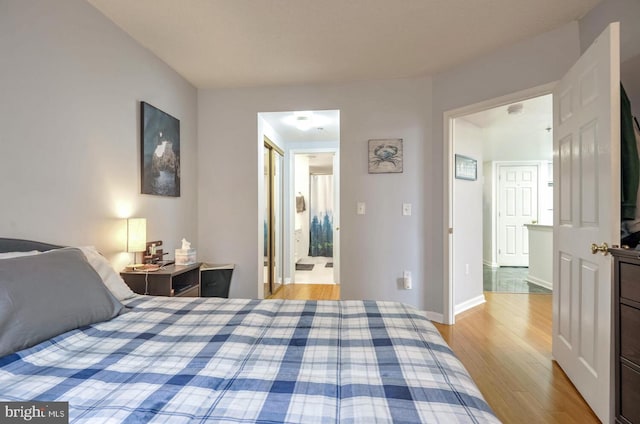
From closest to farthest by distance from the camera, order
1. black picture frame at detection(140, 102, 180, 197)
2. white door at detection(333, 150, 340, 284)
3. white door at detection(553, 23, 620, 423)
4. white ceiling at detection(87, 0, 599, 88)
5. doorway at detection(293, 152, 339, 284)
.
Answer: white door at detection(553, 23, 620, 423) < white ceiling at detection(87, 0, 599, 88) < black picture frame at detection(140, 102, 180, 197) < white door at detection(333, 150, 340, 284) < doorway at detection(293, 152, 339, 284)

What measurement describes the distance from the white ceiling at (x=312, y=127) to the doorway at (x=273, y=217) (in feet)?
0.76

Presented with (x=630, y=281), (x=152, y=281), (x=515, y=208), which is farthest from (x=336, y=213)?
(x=515, y=208)

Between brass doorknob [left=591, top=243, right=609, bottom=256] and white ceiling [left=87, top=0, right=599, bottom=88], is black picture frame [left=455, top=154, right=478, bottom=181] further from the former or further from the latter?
brass doorknob [left=591, top=243, right=609, bottom=256]

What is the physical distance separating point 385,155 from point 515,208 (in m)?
4.46

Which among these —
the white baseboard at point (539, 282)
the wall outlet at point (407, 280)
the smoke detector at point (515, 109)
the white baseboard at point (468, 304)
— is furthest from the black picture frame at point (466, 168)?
the white baseboard at point (539, 282)

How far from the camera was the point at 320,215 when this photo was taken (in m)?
7.35

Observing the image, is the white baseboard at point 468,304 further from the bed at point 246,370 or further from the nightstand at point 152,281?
the nightstand at point 152,281

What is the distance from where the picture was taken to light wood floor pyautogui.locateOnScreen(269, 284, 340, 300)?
3982 millimetres

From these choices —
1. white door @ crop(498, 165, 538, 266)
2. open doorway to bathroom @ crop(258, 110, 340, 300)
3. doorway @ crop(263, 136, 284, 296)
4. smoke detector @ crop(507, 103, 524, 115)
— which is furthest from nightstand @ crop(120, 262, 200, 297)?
white door @ crop(498, 165, 538, 266)

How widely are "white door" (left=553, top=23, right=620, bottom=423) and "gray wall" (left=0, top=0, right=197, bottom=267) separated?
2.96 meters

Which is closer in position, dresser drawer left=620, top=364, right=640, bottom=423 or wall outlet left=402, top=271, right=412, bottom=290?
dresser drawer left=620, top=364, right=640, bottom=423

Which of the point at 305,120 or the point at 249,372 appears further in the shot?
the point at 305,120

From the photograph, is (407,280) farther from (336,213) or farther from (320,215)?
(320,215)

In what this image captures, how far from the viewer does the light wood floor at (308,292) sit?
3.98 metres
